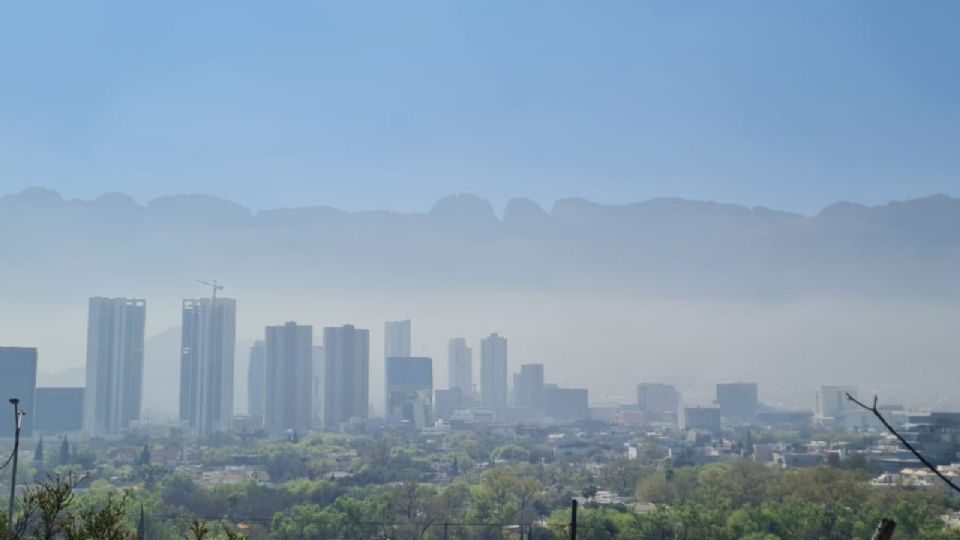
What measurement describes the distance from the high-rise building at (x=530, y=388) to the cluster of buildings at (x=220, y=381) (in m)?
6.01

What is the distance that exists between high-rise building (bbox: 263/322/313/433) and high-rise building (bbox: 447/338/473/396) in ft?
106

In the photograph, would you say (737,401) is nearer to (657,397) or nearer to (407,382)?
(657,397)

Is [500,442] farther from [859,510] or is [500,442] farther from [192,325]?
[859,510]

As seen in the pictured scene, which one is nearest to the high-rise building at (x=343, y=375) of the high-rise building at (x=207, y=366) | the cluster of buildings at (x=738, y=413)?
the high-rise building at (x=207, y=366)

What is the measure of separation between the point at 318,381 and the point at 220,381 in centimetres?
1178

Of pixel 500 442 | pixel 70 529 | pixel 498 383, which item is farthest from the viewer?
pixel 498 383

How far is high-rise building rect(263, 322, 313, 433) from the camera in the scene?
219ft

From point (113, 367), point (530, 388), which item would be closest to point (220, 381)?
point (113, 367)

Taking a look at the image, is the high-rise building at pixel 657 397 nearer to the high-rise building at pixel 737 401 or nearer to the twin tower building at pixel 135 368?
the high-rise building at pixel 737 401

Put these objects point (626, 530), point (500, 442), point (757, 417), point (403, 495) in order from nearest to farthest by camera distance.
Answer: point (626, 530)
point (403, 495)
point (500, 442)
point (757, 417)

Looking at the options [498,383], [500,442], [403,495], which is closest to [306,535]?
[403,495]

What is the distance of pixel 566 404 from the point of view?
87.4 m

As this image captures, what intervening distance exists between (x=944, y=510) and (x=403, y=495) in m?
12.3

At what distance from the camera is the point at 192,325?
68.9 m
